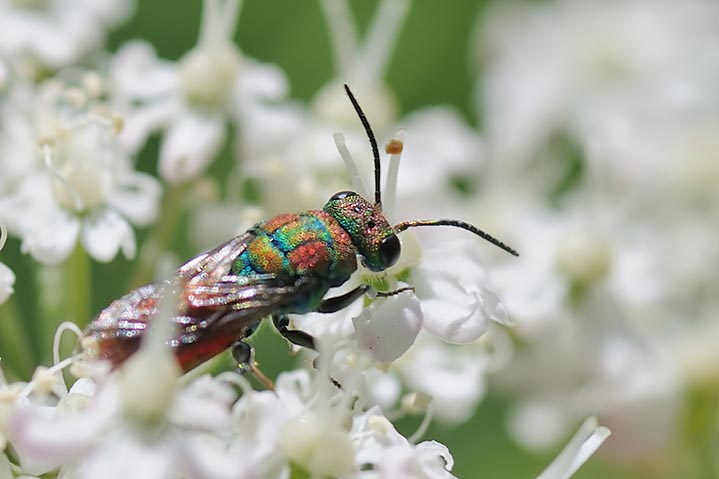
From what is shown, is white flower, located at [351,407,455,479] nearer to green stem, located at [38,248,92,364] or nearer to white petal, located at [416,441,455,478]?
white petal, located at [416,441,455,478]

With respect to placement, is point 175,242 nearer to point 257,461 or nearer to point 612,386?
point 612,386

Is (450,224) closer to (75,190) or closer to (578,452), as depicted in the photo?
(578,452)

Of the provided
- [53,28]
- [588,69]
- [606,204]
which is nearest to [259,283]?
[53,28]

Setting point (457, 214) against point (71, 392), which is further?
point (457, 214)

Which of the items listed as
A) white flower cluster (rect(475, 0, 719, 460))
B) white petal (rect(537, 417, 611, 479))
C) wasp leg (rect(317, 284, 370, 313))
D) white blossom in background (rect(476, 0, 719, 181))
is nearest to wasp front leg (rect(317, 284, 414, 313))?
wasp leg (rect(317, 284, 370, 313))

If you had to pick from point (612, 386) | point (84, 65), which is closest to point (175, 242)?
point (84, 65)

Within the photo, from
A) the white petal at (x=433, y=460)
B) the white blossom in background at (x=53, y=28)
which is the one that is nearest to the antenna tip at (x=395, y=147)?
the white petal at (x=433, y=460)

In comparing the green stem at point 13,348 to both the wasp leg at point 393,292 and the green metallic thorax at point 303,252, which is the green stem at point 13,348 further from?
the wasp leg at point 393,292

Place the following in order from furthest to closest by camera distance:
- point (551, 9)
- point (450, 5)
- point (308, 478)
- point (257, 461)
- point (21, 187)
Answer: point (551, 9), point (450, 5), point (21, 187), point (308, 478), point (257, 461)

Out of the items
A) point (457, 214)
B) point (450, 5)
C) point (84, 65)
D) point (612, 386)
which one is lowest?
point (612, 386)
